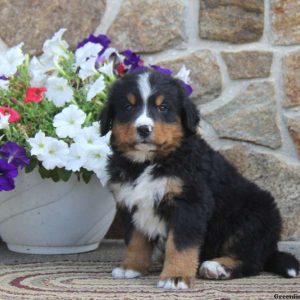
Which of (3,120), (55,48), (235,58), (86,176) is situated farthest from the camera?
(235,58)

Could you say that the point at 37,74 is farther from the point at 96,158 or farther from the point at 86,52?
the point at 96,158

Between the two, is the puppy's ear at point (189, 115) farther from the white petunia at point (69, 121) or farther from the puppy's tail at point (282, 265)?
the puppy's tail at point (282, 265)

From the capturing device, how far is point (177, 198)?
308 centimetres

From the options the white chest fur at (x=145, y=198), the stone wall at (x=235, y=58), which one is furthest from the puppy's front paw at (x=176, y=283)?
the stone wall at (x=235, y=58)

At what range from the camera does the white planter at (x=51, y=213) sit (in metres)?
3.72

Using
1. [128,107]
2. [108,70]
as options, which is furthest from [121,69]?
[128,107]

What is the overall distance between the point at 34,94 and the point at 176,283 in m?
1.42

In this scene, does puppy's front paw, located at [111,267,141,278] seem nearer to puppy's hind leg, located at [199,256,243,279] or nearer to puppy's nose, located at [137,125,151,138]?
puppy's hind leg, located at [199,256,243,279]

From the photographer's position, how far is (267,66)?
4.33m

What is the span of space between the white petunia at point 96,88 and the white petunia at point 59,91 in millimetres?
114

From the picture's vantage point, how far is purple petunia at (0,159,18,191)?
11.1ft

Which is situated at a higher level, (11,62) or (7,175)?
(11,62)

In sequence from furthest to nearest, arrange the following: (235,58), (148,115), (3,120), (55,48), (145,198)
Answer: (235,58) < (55,48) < (3,120) < (145,198) < (148,115)

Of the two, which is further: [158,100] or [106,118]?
[106,118]
